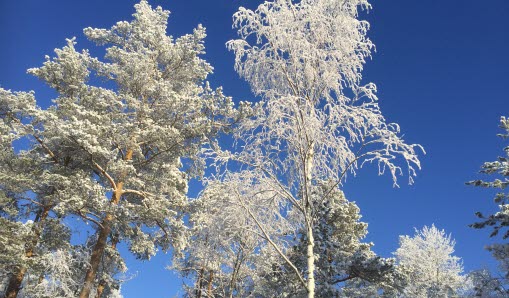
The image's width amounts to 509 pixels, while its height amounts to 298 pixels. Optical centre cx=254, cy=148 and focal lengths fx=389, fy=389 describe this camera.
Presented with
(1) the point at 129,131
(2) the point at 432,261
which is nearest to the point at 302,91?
(1) the point at 129,131

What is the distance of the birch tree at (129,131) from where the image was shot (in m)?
12.1

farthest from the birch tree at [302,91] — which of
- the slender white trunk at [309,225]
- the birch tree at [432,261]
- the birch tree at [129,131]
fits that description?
the birch tree at [432,261]

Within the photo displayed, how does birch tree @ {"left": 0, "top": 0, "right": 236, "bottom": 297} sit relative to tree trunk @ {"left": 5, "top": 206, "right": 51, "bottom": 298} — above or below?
Answer: above

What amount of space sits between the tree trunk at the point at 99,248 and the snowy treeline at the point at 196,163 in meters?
0.06

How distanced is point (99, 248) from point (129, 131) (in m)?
3.83

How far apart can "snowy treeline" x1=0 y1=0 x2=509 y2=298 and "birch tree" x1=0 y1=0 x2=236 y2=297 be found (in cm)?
7

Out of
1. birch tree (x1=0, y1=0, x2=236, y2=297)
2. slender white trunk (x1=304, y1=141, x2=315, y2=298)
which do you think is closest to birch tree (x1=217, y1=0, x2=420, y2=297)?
slender white trunk (x1=304, y1=141, x2=315, y2=298)

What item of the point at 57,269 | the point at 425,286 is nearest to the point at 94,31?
the point at 57,269

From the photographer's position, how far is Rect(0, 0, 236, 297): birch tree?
12.1 m

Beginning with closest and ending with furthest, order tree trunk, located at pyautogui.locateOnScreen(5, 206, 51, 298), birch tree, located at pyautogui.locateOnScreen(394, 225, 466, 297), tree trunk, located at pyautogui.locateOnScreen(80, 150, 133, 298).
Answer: tree trunk, located at pyautogui.locateOnScreen(80, 150, 133, 298) → tree trunk, located at pyautogui.locateOnScreen(5, 206, 51, 298) → birch tree, located at pyautogui.locateOnScreen(394, 225, 466, 297)

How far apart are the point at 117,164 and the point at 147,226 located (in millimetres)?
2866

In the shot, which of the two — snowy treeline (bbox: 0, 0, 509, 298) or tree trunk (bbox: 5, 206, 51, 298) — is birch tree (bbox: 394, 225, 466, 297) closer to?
snowy treeline (bbox: 0, 0, 509, 298)

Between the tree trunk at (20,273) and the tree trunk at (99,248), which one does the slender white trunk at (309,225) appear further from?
the tree trunk at (20,273)

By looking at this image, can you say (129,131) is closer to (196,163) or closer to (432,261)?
(196,163)
